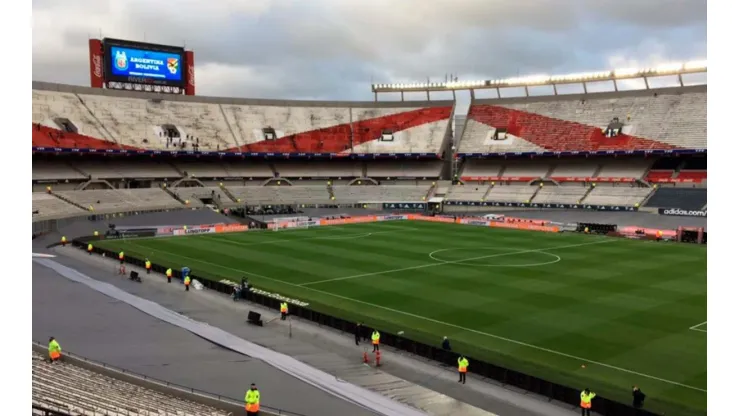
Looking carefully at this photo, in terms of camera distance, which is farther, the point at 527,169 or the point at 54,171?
the point at 527,169

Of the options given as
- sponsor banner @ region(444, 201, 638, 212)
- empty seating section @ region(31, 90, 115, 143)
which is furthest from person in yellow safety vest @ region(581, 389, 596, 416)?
empty seating section @ region(31, 90, 115, 143)

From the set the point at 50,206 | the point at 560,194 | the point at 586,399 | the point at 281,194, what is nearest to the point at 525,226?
the point at 560,194

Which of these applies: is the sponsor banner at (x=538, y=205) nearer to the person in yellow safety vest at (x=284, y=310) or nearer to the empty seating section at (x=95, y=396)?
the person in yellow safety vest at (x=284, y=310)

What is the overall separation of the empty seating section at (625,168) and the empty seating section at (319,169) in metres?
37.1

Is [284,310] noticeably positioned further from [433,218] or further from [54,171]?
[54,171]

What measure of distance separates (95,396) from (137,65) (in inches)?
2923

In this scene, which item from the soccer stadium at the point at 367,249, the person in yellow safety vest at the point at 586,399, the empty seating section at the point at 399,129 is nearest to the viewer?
the person in yellow safety vest at the point at 586,399

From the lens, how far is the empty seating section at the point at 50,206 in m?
58.3

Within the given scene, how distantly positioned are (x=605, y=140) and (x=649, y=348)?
207 feet

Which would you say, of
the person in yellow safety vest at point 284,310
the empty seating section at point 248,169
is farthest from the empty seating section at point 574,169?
the person in yellow safety vest at point 284,310

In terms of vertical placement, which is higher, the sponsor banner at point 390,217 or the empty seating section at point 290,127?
the empty seating section at point 290,127

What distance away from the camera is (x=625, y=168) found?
78.1 m

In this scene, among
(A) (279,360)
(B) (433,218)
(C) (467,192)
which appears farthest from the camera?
(C) (467,192)
